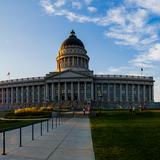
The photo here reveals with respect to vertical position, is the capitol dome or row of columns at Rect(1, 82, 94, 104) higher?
the capitol dome

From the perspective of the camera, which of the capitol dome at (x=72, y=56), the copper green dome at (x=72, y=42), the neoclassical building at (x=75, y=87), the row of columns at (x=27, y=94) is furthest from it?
the copper green dome at (x=72, y=42)

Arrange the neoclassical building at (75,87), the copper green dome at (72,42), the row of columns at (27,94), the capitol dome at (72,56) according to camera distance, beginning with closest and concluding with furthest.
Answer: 1. the neoclassical building at (75,87)
2. the row of columns at (27,94)
3. the capitol dome at (72,56)
4. the copper green dome at (72,42)

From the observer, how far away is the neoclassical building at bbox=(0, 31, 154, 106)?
150500mm

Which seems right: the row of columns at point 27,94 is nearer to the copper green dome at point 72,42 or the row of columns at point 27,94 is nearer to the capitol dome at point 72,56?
the capitol dome at point 72,56

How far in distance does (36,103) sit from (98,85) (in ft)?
91.5

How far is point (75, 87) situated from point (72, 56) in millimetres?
20440

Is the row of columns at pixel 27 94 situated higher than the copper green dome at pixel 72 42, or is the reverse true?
the copper green dome at pixel 72 42

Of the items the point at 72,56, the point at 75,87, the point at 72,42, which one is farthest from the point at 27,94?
the point at 72,42

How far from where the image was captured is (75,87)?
499 ft

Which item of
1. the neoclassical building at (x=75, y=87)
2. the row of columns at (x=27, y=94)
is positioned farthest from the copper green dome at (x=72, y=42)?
the row of columns at (x=27, y=94)

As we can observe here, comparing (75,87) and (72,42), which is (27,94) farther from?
(72,42)

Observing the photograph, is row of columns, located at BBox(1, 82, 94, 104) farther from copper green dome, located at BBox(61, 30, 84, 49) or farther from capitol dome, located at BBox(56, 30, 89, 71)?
copper green dome, located at BBox(61, 30, 84, 49)

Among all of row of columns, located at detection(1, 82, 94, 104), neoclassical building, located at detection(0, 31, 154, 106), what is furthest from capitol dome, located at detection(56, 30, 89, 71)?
row of columns, located at detection(1, 82, 94, 104)

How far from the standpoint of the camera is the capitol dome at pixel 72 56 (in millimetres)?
166625
